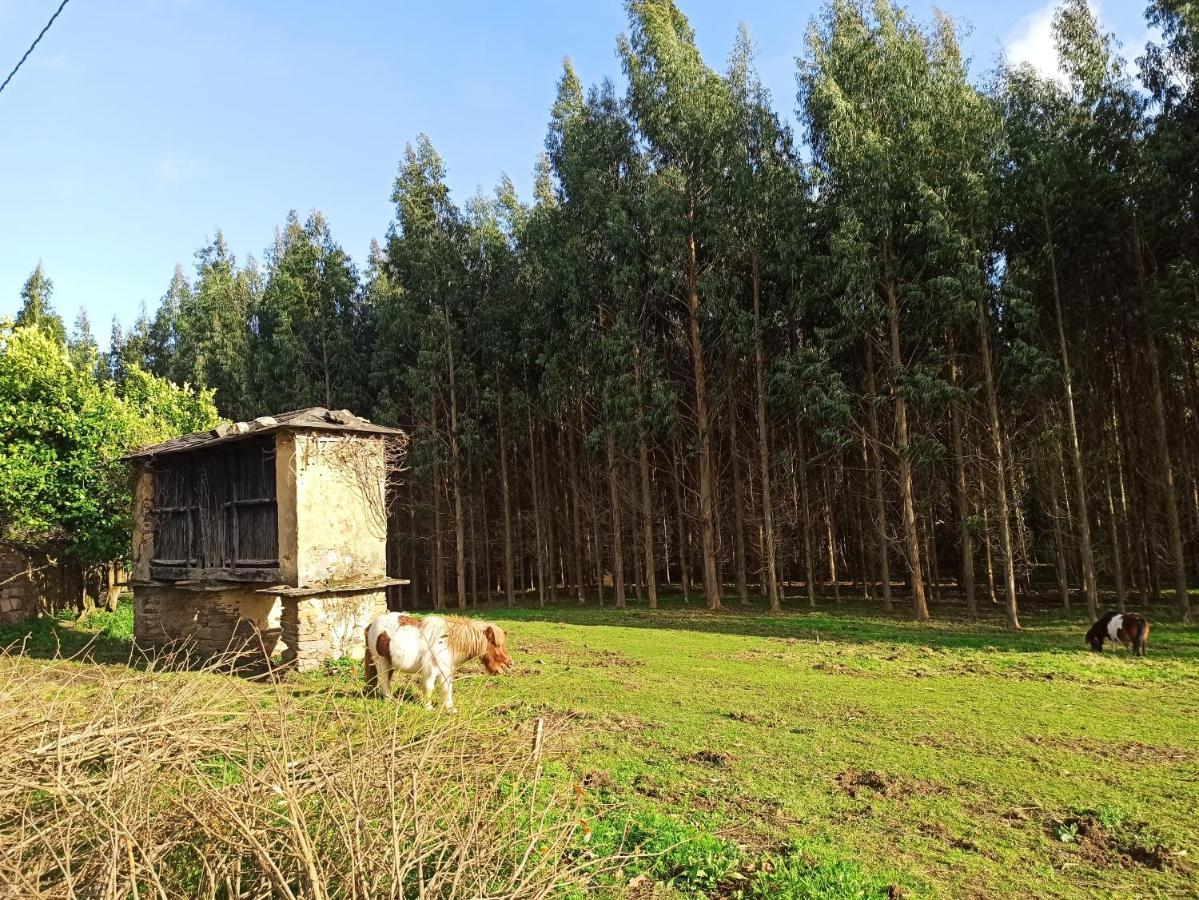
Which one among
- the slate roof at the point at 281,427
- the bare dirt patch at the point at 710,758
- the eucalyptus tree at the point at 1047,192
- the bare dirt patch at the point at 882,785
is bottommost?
the bare dirt patch at the point at 882,785

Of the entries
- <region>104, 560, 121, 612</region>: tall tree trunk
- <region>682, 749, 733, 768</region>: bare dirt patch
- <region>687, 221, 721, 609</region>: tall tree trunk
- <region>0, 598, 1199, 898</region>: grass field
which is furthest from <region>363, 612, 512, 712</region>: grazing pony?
<region>104, 560, 121, 612</region>: tall tree trunk

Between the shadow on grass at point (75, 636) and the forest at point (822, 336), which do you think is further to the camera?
the forest at point (822, 336)

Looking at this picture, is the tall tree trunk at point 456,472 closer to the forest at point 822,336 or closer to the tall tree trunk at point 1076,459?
the forest at point 822,336

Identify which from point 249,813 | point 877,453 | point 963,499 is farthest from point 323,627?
point 963,499

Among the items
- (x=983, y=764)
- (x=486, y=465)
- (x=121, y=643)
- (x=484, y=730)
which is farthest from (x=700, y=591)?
(x=484, y=730)

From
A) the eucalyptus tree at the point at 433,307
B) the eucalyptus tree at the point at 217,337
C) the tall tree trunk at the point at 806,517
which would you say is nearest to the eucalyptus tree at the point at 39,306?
the eucalyptus tree at the point at 217,337

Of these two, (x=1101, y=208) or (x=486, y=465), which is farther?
(x=486, y=465)

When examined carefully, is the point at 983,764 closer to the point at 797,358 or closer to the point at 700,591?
the point at 797,358

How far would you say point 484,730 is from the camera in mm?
4621

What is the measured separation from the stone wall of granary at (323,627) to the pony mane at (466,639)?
3.41m

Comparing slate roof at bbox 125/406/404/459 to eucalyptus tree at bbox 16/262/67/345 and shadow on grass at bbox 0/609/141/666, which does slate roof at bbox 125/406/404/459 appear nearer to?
shadow on grass at bbox 0/609/141/666

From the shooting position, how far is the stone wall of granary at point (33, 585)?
56.4 ft

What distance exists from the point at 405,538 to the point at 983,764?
2623 cm

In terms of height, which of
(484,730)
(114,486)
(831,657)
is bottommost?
(831,657)
